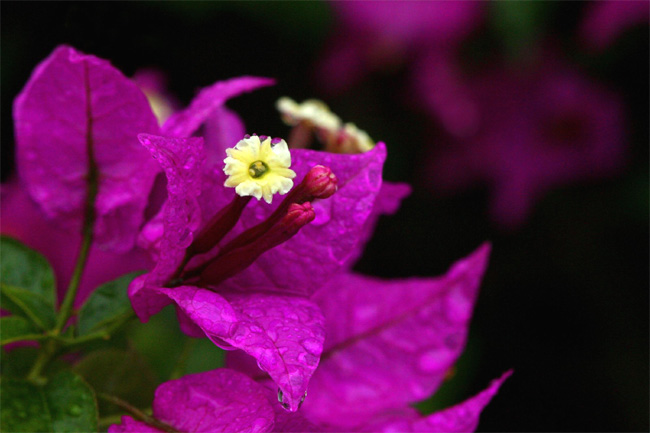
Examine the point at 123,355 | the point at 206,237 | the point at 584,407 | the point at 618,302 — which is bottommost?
the point at 584,407

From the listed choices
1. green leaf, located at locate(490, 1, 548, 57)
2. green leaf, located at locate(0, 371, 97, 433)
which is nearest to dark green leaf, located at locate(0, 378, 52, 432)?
green leaf, located at locate(0, 371, 97, 433)

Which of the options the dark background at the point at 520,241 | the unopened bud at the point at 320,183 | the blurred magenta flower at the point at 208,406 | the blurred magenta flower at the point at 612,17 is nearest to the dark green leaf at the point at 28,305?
the blurred magenta flower at the point at 208,406

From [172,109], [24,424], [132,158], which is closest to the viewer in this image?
[24,424]

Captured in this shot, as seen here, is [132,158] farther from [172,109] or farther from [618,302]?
[618,302]

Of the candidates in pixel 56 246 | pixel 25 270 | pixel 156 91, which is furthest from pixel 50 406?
pixel 156 91

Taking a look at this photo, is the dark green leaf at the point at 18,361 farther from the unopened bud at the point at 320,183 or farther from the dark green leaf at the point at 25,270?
the unopened bud at the point at 320,183

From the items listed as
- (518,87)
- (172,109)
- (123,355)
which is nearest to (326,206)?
(123,355)
